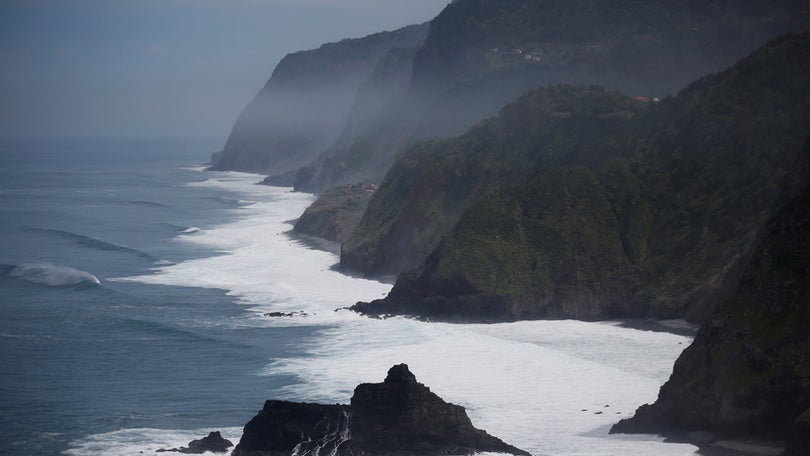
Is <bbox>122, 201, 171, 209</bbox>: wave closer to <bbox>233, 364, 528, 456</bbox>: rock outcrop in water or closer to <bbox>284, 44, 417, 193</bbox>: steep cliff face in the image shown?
<bbox>284, 44, 417, 193</bbox>: steep cliff face

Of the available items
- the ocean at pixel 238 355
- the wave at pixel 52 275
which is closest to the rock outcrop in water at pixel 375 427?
the ocean at pixel 238 355

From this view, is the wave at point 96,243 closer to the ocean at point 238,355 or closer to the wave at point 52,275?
the ocean at point 238,355

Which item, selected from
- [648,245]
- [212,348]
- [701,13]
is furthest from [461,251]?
[701,13]

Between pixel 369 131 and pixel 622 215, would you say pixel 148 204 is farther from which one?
pixel 622 215

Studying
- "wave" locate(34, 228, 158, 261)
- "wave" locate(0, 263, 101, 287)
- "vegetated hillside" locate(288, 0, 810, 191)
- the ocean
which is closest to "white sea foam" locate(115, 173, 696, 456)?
the ocean

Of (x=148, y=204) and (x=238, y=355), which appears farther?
(x=148, y=204)

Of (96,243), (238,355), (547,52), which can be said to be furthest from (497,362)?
(547,52)
